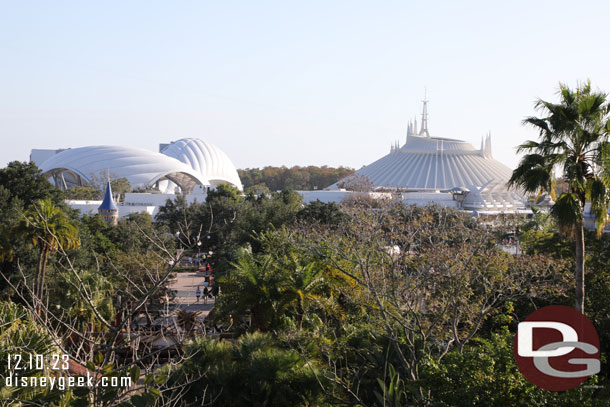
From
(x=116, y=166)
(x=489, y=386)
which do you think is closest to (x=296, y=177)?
(x=116, y=166)

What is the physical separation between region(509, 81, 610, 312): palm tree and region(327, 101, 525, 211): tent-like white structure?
59.0 m

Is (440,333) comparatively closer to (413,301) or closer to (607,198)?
(413,301)

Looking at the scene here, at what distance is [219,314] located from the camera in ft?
52.4

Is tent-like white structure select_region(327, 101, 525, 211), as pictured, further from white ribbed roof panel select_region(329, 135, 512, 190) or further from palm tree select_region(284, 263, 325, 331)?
palm tree select_region(284, 263, 325, 331)

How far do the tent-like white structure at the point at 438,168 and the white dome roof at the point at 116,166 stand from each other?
69.3 ft

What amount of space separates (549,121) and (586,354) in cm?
429

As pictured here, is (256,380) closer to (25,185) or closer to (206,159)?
(25,185)

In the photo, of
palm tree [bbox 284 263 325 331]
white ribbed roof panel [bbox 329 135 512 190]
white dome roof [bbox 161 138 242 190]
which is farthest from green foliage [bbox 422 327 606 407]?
white dome roof [bbox 161 138 242 190]

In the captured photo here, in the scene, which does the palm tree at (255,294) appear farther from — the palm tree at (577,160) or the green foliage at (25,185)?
the green foliage at (25,185)

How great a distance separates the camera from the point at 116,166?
82.1 meters

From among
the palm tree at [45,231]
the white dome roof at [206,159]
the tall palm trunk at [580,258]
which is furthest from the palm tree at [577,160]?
the white dome roof at [206,159]

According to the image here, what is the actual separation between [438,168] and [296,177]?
36733mm

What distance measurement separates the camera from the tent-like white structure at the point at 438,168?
80531 millimetres

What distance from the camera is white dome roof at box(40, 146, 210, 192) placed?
80.8 meters
